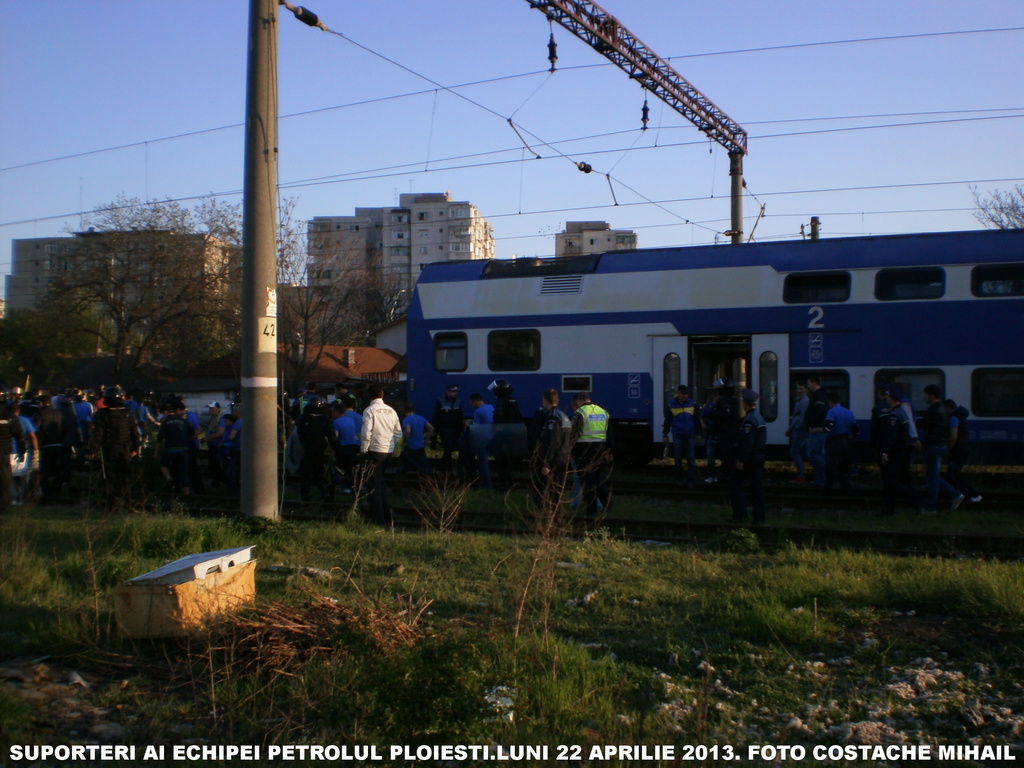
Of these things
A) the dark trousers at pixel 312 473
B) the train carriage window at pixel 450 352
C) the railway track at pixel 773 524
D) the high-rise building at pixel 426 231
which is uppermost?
the high-rise building at pixel 426 231

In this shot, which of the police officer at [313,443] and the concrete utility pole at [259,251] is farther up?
the concrete utility pole at [259,251]

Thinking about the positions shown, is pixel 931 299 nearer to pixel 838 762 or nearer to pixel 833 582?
pixel 833 582

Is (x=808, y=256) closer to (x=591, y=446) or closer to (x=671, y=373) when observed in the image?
(x=671, y=373)

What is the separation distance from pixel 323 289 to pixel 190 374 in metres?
13.0

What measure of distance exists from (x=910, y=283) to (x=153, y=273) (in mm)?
30499

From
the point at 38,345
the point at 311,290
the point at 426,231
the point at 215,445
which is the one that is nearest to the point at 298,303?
the point at 311,290

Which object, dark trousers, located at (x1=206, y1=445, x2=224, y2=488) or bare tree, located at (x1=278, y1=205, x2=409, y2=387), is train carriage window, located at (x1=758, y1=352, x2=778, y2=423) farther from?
bare tree, located at (x1=278, y1=205, x2=409, y2=387)

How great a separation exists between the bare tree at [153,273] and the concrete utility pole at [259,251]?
27.9m

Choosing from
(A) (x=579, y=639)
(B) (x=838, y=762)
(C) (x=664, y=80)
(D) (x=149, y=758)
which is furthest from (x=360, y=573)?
(C) (x=664, y=80)

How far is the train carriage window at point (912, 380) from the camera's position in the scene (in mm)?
13992

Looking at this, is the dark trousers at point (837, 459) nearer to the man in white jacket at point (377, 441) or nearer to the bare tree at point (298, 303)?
the man in white jacket at point (377, 441)

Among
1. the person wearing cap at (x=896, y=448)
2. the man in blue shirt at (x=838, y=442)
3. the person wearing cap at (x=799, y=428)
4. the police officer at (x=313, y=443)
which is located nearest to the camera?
the person wearing cap at (x=896, y=448)

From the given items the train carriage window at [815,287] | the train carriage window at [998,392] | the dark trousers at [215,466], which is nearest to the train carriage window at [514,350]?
the train carriage window at [815,287]

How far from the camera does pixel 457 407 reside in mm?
15516
